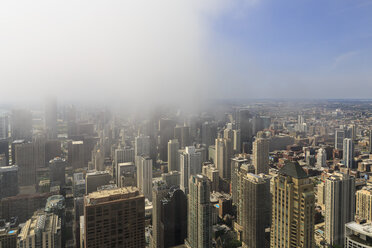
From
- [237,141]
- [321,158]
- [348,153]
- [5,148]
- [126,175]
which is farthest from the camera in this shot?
[237,141]

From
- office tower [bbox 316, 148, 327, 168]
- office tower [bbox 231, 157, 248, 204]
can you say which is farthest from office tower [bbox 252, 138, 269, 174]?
office tower [bbox 316, 148, 327, 168]

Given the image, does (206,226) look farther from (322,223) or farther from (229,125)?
(229,125)

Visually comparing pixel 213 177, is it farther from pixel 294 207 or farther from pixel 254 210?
pixel 294 207

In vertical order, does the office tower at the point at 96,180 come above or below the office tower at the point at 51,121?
below

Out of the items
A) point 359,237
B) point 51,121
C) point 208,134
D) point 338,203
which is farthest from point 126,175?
point 359,237

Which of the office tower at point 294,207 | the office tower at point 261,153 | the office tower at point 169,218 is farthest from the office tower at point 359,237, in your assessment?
the office tower at point 261,153

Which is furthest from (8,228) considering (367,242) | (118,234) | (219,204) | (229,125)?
(229,125)

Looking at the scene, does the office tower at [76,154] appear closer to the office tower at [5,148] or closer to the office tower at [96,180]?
the office tower at [96,180]
